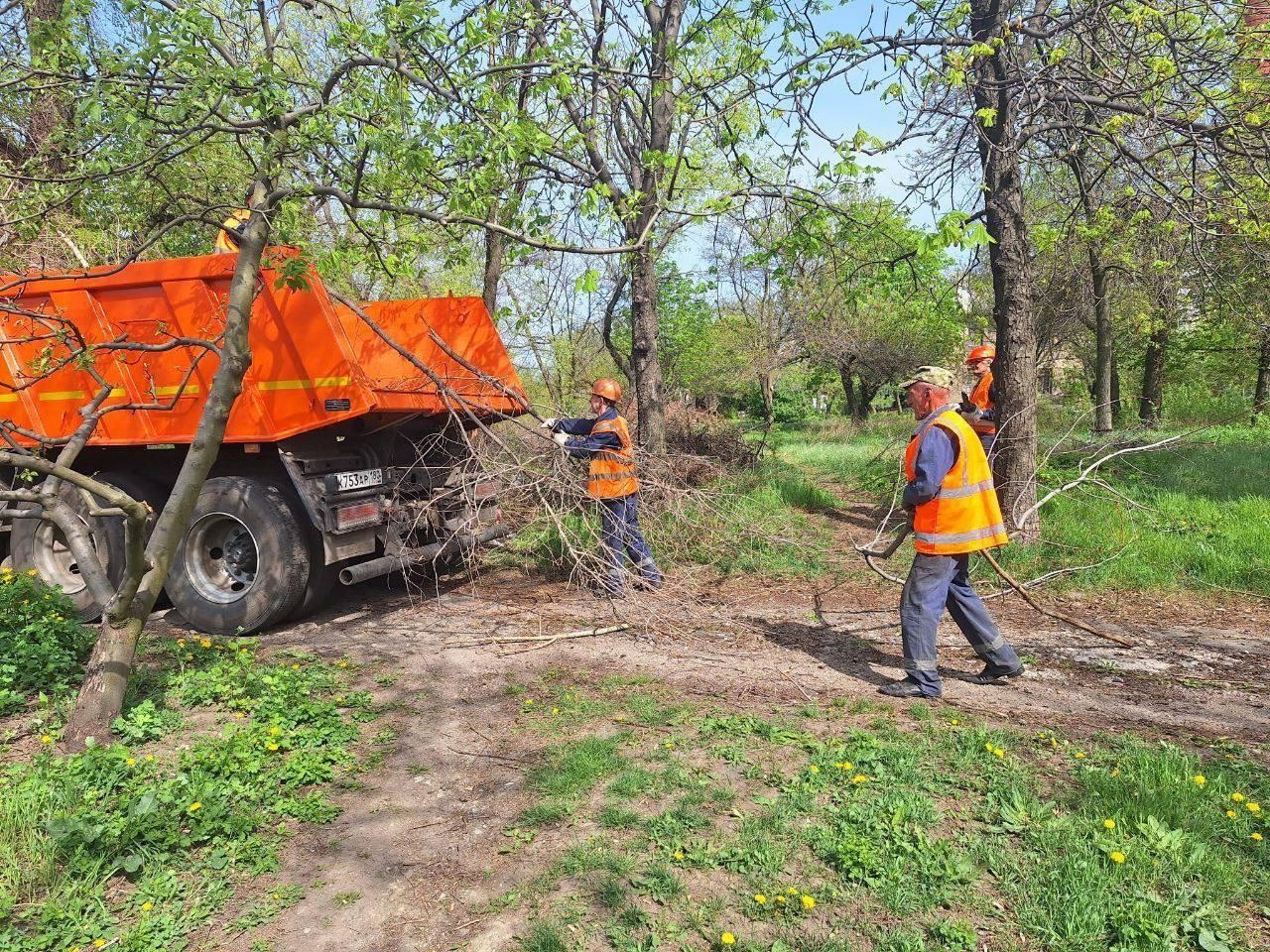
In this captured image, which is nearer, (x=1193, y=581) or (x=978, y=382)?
(x=1193, y=581)

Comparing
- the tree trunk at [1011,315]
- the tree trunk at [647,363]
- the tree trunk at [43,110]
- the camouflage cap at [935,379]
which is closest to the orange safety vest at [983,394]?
the tree trunk at [1011,315]

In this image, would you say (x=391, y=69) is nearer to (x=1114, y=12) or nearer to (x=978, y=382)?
(x=1114, y=12)

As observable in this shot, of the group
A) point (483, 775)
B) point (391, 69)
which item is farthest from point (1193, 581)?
point (391, 69)

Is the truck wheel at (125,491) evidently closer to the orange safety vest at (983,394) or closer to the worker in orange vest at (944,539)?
the worker in orange vest at (944,539)

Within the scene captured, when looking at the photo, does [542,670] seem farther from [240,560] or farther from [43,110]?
[43,110]

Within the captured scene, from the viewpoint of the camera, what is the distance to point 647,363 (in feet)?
26.3

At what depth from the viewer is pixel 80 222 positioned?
22.0 ft

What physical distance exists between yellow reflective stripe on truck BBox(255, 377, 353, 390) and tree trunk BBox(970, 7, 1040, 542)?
5.55m

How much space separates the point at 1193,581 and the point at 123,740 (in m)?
7.25

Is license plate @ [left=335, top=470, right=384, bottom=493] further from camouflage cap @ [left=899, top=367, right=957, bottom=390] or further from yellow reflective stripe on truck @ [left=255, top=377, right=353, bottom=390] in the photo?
camouflage cap @ [left=899, top=367, right=957, bottom=390]

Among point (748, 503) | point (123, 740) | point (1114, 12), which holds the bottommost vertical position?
point (123, 740)

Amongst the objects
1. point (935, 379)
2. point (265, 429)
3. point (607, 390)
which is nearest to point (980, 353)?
point (935, 379)

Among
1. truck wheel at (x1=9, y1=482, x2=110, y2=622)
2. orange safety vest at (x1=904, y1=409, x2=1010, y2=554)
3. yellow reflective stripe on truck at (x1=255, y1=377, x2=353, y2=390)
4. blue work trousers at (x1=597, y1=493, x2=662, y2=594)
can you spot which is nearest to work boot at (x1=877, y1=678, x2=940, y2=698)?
orange safety vest at (x1=904, y1=409, x2=1010, y2=554)

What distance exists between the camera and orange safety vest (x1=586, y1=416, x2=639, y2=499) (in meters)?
5.86
